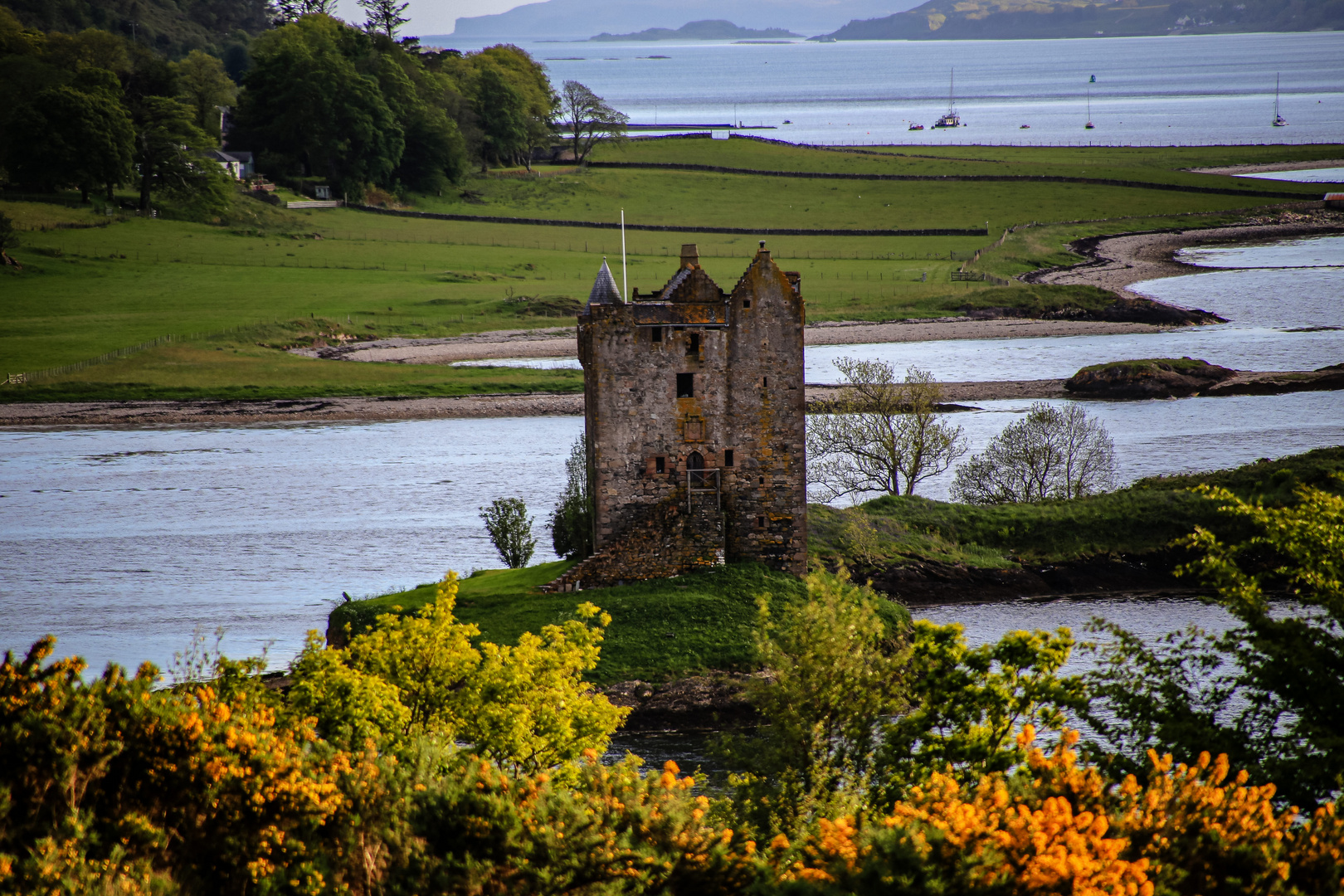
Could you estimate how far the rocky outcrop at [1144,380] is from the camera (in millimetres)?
86000

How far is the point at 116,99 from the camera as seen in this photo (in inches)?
5207

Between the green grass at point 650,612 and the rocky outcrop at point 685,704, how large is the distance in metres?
0.42

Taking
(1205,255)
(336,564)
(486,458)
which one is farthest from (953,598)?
(1205,255)

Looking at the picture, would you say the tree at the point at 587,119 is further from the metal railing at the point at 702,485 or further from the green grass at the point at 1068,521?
the metal railing at the point at 702,485

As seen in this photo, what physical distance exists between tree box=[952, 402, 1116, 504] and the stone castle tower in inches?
766

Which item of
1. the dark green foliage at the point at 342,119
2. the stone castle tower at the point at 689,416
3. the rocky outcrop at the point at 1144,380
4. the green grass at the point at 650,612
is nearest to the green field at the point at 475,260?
the dark green foliage at the point at 342,119

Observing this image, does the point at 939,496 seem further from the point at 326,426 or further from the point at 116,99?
the point at 116,99

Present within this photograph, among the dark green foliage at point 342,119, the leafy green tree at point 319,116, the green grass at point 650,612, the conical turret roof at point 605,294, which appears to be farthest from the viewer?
the dark green foliage at point 342,119

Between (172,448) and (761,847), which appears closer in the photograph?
(761,847)

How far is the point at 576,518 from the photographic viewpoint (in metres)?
51.2

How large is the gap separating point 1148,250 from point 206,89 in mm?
113031

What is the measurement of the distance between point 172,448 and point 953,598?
159 ft

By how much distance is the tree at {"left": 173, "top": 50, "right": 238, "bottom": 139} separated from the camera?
15625 centimetres

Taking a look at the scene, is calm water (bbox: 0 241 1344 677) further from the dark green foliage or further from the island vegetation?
the dark green foliage
